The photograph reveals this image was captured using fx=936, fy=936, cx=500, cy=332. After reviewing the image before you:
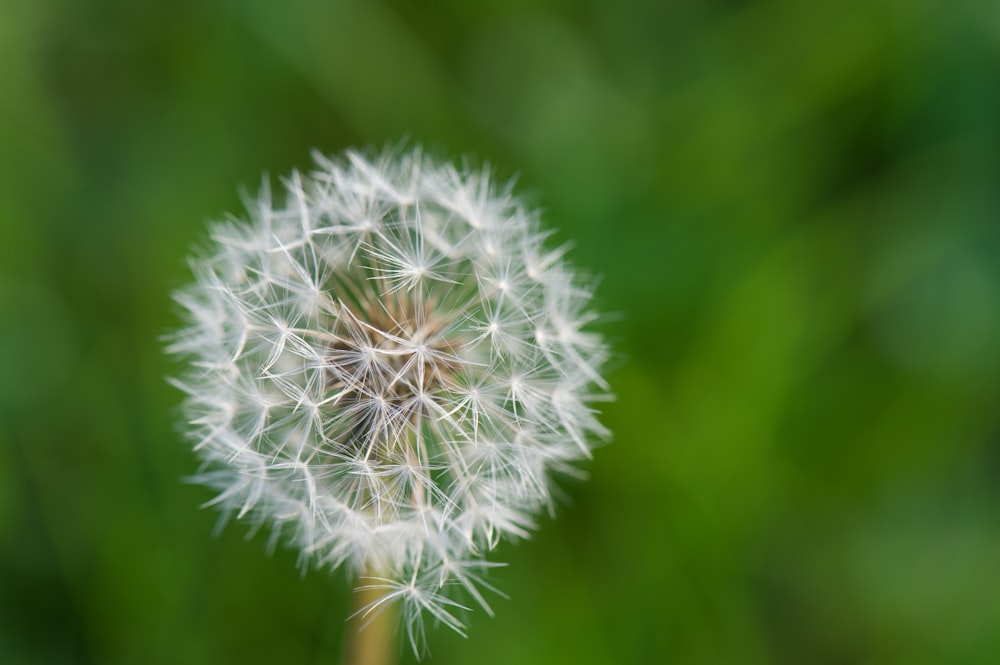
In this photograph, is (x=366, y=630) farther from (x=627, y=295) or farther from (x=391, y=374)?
(x=627, y=295)

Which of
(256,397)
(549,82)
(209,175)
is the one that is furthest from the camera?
(549,82)

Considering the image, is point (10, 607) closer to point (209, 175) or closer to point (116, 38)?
point (209, 175)

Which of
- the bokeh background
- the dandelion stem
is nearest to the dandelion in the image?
the dandelion stem

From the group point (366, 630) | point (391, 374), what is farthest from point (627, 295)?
point (366, 630)

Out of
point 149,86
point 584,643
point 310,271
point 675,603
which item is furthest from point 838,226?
point 149,86

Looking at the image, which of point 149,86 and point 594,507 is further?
point 149,86

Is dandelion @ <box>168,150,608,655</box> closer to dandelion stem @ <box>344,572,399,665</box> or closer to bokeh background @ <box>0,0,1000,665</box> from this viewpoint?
dandelion stem @ <box>344,572,399,665</box>

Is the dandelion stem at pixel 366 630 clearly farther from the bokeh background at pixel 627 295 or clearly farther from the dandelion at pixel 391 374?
the bokeh background at pixel 627 295
